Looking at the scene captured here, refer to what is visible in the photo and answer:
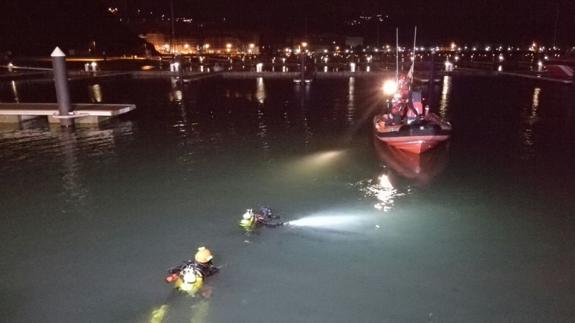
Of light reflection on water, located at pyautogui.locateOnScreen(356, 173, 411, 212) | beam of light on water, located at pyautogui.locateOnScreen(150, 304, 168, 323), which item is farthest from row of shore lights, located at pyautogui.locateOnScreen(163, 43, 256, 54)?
beam of light on water, located at pyautogui.locateOnScreen(150, 304, 168, 323)

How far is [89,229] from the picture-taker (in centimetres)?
979

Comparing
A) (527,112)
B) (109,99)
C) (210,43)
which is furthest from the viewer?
(210,43)

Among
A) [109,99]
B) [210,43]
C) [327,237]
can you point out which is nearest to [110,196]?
[327,237]

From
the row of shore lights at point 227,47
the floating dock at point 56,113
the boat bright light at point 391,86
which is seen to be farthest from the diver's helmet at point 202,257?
the row of shore lights at point 227,47

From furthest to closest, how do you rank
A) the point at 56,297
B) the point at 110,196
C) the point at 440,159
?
the point at 440,159, the point at 110,196, the point at 56,297

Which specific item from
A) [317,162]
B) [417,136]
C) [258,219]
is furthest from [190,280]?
[417,136]

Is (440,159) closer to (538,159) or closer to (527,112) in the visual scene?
(538,159)

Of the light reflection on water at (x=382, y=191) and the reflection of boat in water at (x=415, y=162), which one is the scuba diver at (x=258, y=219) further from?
the reflection of boat in water at (x=415, y=162)

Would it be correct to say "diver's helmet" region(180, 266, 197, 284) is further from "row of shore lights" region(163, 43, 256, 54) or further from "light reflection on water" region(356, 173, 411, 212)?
"row of shore lights" region(163, 43, 256, 54)

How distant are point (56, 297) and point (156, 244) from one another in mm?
2133

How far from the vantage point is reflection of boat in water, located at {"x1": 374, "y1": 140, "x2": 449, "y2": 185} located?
13.4 meters

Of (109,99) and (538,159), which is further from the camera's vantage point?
(109,99)

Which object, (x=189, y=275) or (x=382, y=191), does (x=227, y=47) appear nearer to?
(x=382, y=191)

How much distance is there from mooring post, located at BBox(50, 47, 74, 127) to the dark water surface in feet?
3.12
